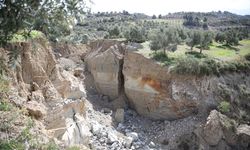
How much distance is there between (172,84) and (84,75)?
9.70 metres

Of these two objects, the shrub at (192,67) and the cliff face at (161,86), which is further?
the shrub at (192,67)

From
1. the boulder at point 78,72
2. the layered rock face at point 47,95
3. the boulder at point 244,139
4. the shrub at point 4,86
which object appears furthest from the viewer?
the boulder at point 78,72

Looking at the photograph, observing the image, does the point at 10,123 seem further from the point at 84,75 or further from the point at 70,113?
the point at 84,75

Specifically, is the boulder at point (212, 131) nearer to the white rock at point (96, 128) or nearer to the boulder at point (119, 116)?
the boulder at point (119, 116)

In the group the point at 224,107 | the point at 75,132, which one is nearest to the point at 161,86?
the point at 224,107

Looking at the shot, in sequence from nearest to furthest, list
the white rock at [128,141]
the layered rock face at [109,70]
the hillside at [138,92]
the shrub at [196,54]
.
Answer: the hillside at [138,92], the white rock at [128,141], the layered rock face at [109,70], the shrub at [196,54]

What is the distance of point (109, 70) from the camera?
3481 centimetres

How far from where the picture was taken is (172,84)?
31406mm

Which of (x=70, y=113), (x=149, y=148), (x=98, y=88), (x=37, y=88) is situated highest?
(x=37, y=88)

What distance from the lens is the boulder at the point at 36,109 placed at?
16466 mm

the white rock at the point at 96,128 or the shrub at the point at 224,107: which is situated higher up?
the shrub at the point at 224,107

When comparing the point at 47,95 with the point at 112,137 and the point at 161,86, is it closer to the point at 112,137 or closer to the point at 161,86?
the point at 112,137

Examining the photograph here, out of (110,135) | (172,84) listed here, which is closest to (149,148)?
(110,135)

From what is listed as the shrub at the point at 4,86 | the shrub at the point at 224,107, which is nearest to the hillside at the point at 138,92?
the shrub at the point at 224,107
